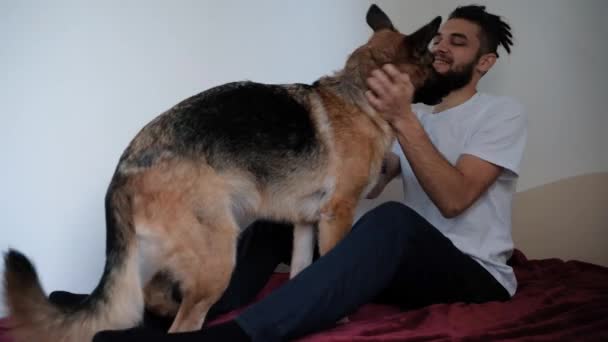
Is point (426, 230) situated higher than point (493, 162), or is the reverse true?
point (493, 162)

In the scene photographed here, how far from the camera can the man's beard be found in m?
2.08

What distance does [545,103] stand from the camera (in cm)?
298

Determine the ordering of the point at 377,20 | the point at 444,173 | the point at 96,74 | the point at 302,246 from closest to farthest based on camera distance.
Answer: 1. the point at 444,173
2. the point at 302,246
3. the point at 377,20
4. the point at 96,74

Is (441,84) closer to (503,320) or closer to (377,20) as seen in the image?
(377,20)

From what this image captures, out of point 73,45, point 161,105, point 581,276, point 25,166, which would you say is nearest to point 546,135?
point 581,276

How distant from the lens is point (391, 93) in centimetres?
185

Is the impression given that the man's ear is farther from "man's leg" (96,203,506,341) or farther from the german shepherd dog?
"man's leg" (96,203,506,341)

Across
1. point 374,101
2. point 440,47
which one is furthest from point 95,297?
point 440,47

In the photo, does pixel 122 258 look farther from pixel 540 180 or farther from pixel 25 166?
pixel 540 180

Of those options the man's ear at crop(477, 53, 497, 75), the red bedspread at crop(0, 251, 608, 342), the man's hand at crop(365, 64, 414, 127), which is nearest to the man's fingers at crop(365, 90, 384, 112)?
the man's hand at crop(365, 64, 414, 127)

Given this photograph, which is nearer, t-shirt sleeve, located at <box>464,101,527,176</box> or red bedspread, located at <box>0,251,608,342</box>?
red bedspread, located at <box>0,251,608,342</box>

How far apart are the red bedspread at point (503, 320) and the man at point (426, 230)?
8 cm

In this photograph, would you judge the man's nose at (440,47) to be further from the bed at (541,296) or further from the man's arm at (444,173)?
the bed at (541,296)

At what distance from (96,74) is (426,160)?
1.78m
